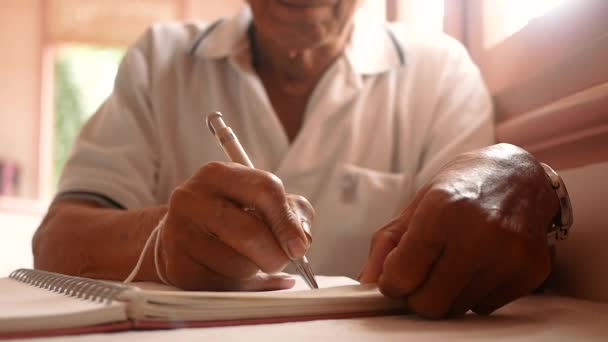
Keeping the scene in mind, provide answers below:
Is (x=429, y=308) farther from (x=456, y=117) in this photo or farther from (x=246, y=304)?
(x=456, y=117)

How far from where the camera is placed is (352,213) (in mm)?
1073

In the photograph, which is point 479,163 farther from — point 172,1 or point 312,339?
point 172,1

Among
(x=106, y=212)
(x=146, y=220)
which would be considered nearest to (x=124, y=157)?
(x=106, y=212)

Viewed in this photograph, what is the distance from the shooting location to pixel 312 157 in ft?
3.59

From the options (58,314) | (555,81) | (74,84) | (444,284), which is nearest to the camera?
(58,314)

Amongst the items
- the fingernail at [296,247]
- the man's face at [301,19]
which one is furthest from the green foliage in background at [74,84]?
the fingernail at [296,247]

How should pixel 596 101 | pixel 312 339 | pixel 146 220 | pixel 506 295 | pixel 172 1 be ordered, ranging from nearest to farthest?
pixel 312 339, pixel 506 295, pixel 596 101, pixel 146 220, pixel 172 1

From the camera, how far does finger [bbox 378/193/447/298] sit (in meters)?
0.45

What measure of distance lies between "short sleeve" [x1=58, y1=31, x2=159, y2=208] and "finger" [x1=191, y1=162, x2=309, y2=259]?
455 millimetres

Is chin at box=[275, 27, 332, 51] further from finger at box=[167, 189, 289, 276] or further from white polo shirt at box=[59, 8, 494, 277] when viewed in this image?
finger at box=[167, 189, 289, 276]

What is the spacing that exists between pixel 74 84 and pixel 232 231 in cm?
326

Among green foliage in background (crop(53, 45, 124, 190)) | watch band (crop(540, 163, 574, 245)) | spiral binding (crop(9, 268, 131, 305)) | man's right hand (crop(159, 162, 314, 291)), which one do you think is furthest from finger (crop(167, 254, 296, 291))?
green foliage in background (crop(53, 45, 124, 190))

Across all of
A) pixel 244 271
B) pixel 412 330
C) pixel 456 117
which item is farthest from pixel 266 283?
pixel 456 117

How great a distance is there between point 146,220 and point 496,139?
561 millimetres
